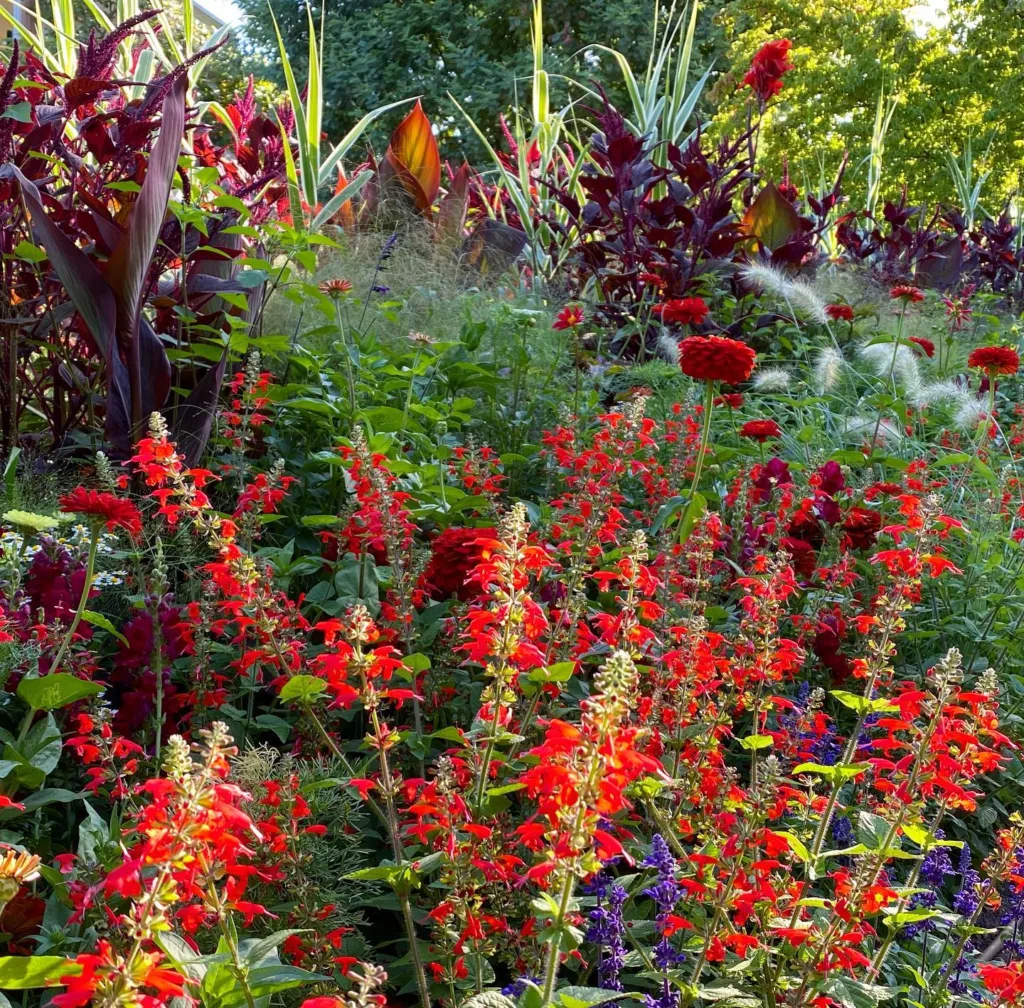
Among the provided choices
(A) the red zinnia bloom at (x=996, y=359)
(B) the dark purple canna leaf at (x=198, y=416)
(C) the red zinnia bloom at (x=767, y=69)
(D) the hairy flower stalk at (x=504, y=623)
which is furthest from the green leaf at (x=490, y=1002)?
(C) the red zinnia bloom at (x=767, y=69)

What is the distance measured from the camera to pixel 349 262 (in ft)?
17.1

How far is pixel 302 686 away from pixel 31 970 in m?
0.67

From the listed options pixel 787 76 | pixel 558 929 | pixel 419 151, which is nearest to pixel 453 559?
pixel 558 929

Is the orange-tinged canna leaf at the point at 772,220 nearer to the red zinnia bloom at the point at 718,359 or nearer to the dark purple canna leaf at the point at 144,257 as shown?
the red zinnia bloom at the point at 718,359

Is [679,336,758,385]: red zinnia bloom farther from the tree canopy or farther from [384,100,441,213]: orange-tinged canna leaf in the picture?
the tree canopy

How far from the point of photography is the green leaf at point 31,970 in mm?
1040

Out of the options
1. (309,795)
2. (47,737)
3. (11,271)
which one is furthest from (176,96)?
(309,795)

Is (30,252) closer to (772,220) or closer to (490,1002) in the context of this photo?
(490,1002)

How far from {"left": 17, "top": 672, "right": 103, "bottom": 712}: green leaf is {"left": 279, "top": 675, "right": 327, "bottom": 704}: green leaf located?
315mm

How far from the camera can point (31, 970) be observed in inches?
41.4

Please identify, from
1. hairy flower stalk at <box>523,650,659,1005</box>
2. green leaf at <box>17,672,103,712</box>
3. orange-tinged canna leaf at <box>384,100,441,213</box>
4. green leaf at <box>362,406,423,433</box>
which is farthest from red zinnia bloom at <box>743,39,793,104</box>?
hairy flower stalk at <box>523,650,659,1005</box>

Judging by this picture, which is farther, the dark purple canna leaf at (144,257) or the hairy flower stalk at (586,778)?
the dark purple canna leaf at (144,257)

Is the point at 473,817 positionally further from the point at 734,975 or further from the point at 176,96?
the point at 176,96

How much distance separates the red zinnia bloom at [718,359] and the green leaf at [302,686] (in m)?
1.32
